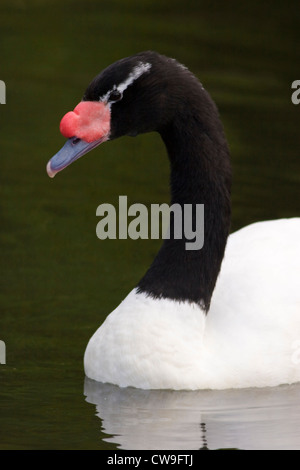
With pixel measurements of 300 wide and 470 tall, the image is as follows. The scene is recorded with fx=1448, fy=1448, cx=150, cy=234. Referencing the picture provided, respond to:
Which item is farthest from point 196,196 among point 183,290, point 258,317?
point 258,317

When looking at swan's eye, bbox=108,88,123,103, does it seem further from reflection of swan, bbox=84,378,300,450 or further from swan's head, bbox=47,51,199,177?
reflection of swan, bbox=84,378,300,450

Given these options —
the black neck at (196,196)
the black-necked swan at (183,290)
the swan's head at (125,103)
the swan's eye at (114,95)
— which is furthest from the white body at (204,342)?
the swan's eye at (114,95)

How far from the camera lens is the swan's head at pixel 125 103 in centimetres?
798

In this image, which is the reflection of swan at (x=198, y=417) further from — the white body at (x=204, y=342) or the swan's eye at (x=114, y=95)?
the swan's eye at (x=114, y=95)

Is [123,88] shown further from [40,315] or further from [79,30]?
[79,30]

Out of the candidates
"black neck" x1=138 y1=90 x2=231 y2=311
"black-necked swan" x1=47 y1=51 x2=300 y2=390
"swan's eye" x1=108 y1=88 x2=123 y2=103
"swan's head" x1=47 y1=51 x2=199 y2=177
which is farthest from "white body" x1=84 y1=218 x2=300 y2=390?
"swan's eye" x1=108 y1=88 x2=123 y2=103

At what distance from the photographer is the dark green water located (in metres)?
8.29

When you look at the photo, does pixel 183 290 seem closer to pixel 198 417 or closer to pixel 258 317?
pixel 258 317

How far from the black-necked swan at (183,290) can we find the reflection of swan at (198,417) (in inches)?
2.7

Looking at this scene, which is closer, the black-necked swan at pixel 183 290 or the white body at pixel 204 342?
the black-necked swan at pixel 183 290

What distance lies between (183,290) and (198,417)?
80 cm

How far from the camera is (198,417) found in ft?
26.5

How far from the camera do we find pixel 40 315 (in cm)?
947

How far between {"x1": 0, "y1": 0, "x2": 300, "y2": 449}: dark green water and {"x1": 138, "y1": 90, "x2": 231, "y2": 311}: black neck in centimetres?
66
